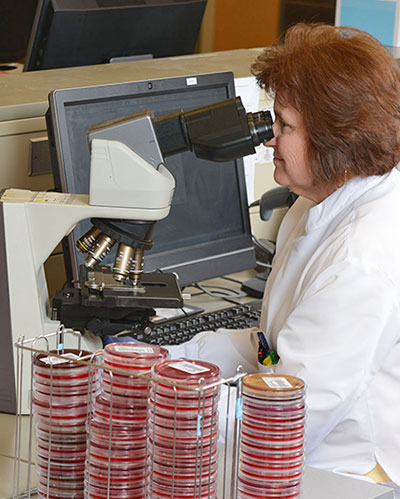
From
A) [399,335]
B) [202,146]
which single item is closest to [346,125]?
[202,146]

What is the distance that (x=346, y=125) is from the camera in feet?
4.14

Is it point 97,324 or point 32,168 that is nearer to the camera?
point 97,324

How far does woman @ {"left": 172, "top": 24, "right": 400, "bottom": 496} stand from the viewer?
1.14 meters

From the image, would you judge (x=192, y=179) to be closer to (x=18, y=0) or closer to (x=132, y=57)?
(x=132, y=57)

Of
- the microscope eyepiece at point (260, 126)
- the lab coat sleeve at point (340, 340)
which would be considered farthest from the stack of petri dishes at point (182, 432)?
the microscope eyepiece at point (260, 126)

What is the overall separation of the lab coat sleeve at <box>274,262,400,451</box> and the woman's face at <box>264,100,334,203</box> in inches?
9.4

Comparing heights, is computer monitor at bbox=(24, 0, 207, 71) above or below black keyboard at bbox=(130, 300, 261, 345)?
above

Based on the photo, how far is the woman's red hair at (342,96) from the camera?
1244 mm

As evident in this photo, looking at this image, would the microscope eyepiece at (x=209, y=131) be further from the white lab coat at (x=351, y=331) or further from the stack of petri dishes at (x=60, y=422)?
the stack of petri dishes at (x=60, y=422)

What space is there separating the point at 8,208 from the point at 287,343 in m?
0.49

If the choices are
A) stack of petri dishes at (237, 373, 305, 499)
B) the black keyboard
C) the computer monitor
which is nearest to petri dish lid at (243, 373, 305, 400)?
stack of petri dishes at (237, 373, 305, 499)

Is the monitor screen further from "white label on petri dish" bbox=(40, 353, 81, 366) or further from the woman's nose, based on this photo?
"white label on petri dish" bbox=(40, 353, 81, 366)

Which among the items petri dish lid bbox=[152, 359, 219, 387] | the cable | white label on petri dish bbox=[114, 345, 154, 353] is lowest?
the cable

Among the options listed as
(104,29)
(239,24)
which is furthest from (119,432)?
(239,24)
